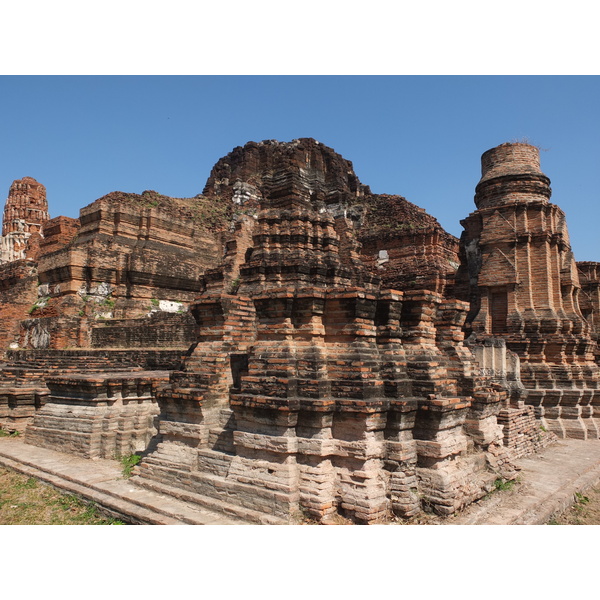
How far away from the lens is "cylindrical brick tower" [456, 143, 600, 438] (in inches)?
540

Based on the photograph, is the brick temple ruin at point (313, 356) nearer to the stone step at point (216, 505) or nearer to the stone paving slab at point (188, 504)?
the stone step at point (216, 505)

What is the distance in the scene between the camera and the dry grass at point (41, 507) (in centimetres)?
626

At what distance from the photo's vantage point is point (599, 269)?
22.2 meters

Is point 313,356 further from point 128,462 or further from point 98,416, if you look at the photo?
point 98,416

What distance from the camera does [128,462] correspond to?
848 cm

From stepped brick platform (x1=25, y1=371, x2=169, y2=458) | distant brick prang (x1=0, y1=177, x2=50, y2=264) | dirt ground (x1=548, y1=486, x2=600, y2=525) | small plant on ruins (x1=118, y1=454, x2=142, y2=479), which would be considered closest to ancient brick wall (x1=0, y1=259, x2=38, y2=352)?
stepped brick platform (x1=25, y1=371, x2=169, y2=458)

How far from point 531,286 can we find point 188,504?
1209 centimetres

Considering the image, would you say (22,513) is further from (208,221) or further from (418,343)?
(208,221)

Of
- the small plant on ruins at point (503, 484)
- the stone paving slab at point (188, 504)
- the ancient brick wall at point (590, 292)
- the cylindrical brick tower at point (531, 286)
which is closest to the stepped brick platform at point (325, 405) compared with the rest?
the small plant on ruins at point (503, 484)

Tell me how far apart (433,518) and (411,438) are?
3.06 feet

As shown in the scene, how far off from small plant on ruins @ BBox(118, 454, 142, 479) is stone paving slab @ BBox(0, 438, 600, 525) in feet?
0.39

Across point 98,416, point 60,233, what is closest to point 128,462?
point 98,416

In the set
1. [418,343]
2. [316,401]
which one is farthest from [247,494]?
[418,343]

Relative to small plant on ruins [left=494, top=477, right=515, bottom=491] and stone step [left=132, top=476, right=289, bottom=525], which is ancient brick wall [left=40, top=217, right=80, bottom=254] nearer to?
stone step [left=132, top=476, right=289, bottom=525]
